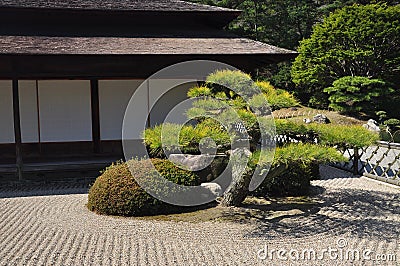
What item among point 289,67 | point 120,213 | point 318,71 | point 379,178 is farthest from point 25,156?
point 289,67

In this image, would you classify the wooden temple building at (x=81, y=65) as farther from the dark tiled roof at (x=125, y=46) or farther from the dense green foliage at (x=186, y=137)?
the dense green foliage at (x=186, y=137)

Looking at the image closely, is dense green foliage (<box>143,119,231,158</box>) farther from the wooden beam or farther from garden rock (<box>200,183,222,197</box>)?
the wooden beam

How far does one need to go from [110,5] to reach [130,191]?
22.7 feet

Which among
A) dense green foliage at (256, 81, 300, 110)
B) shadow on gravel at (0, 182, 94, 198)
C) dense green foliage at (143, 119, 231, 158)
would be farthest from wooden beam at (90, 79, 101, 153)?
dense green foliage at (256, 81, 300, 110)

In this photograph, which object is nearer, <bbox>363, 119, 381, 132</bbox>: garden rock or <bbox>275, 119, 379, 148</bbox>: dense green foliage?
<bbox>275, 119, 379, 148</bbox>: dense green foliage

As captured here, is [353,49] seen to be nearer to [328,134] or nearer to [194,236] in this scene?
[328,134]

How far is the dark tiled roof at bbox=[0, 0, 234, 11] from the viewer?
35.3ft

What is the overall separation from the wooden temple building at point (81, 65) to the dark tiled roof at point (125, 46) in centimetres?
2

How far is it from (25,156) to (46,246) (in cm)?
584

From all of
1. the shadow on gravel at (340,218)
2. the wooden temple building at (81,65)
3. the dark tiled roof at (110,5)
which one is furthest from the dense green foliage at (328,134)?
the dark tiled roof at (110,5)

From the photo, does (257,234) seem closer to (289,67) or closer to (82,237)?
(82,237)

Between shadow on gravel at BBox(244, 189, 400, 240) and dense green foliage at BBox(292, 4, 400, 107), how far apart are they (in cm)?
1539

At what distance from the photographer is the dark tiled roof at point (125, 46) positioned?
8.95 m

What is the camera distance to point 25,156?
1020 cm
